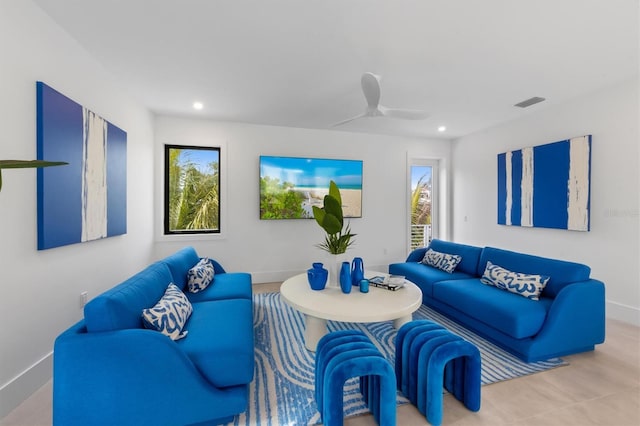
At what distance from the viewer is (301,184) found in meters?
4.65

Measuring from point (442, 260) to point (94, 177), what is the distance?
12.3 feet

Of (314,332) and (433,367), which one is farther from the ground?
(433,367)

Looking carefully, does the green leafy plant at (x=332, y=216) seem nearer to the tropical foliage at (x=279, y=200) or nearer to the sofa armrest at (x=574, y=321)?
the sofa armrest at (x=574, y=321)

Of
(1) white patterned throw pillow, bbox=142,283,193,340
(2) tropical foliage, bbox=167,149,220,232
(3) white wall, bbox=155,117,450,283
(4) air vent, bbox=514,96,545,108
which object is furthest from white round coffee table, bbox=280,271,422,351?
(4) air vent, bbox=514,96,545,108

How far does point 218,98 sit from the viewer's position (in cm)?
344

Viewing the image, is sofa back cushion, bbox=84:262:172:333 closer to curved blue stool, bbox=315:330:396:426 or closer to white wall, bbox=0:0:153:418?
white wall, bbox=0:0:153:418

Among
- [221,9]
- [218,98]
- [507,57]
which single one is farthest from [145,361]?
[507,57]

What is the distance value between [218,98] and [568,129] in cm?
431

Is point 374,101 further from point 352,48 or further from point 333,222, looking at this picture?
point 333,222

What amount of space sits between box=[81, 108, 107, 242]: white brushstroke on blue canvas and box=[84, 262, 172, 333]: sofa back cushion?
2.73ft

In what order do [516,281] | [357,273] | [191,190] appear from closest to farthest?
[516,281] < [357,273] < [191,190]

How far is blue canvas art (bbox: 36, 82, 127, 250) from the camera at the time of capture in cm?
191

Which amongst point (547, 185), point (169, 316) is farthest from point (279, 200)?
point (547, 185)

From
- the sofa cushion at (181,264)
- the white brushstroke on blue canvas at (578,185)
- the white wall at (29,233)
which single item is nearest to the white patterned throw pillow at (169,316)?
the sofa cushion at (181,264)
